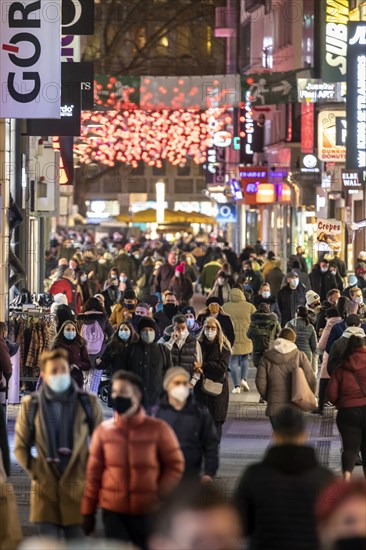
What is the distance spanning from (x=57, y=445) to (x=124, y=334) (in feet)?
24.0

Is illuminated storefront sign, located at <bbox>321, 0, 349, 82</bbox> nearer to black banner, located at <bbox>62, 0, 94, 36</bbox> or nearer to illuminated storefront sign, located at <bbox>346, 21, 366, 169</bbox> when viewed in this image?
illuminated storefront sign, located at <bbox>346, 21, 366, 169</bbox>

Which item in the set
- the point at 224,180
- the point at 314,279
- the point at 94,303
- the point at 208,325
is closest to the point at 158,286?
the point at 314,279

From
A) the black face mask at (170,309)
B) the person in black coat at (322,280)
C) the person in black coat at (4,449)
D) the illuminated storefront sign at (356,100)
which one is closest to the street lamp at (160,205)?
the person in black coat at (322,280)

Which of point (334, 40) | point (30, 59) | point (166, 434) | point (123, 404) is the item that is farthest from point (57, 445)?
point (334, 40)

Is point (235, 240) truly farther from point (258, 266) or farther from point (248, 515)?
point (248, 515)

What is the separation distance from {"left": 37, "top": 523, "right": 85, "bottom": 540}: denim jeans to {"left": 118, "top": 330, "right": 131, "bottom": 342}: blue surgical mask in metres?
7.29

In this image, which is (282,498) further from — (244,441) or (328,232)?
(328,232)

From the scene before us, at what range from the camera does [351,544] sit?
7.64 meters

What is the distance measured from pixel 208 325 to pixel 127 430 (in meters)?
7.42

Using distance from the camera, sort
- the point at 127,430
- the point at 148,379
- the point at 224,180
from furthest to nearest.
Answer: the point at 224,180 < the point at 148,379 < the point at 127,430

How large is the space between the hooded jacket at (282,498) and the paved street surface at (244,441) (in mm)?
4415

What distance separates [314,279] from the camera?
33031mm

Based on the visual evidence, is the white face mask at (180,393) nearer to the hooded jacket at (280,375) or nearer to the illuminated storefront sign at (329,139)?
the hooded jacket at (280,375)

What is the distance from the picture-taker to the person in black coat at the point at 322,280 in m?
32.7
